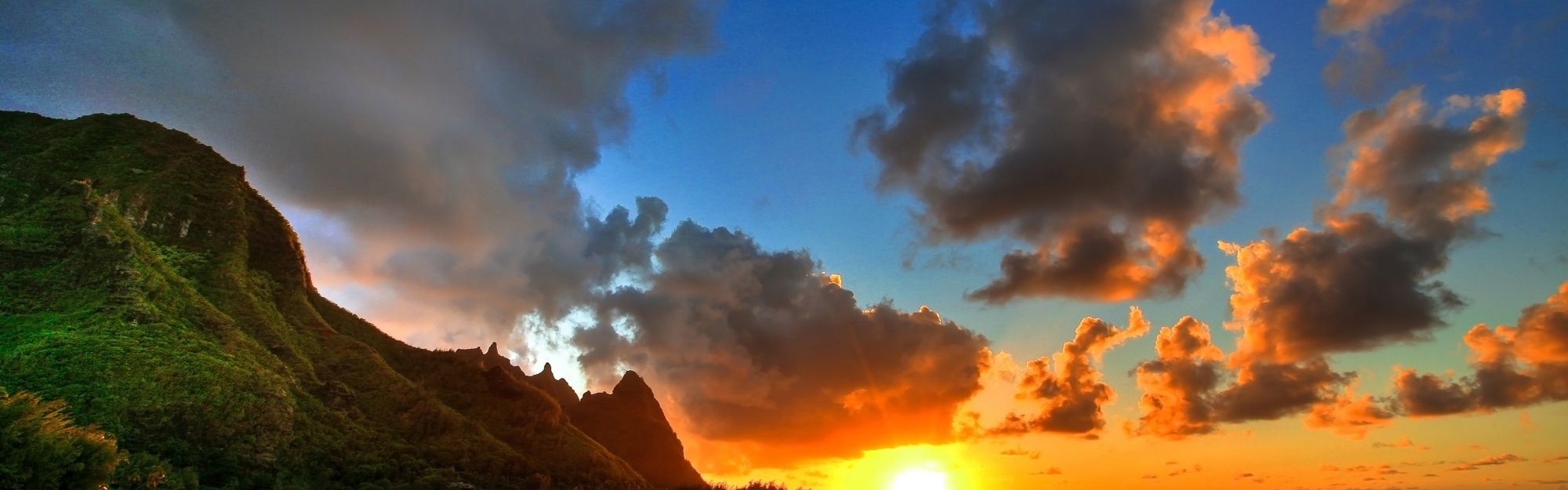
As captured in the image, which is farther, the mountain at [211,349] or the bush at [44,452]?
the mountain at [211,349]

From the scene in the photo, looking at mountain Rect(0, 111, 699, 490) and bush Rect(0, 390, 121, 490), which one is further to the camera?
mountain Rect(0, 111, 699, 490)

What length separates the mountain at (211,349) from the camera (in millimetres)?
71250

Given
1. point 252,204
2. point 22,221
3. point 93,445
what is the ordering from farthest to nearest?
point 252,204 → point 22,221 → point 93,445

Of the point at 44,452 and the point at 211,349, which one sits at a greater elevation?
the point at 211,349

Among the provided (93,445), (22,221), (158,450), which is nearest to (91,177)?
(22,221)

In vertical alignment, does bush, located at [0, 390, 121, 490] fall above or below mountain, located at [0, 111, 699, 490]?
below

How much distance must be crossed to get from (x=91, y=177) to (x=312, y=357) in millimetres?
38731

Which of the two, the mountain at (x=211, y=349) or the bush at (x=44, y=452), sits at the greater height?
the mountain at (x=211, y=349)

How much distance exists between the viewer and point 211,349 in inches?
3310

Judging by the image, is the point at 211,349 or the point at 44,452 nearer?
the point at 44,452

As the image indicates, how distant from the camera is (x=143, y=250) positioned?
93.8 m

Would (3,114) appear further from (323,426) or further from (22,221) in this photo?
(323,426)

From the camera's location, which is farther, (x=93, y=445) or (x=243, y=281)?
(x=243, y=281)

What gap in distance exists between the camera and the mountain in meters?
Result: 71.2
